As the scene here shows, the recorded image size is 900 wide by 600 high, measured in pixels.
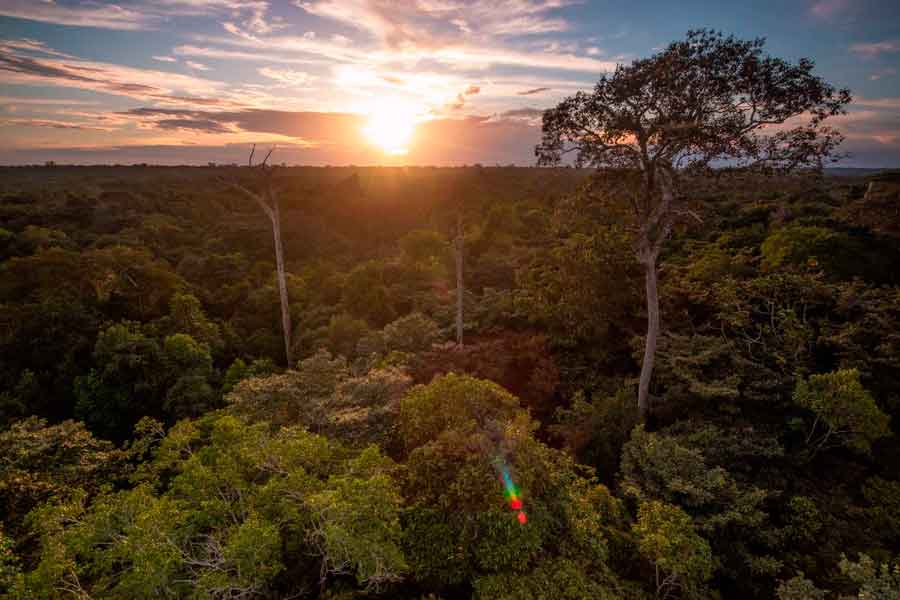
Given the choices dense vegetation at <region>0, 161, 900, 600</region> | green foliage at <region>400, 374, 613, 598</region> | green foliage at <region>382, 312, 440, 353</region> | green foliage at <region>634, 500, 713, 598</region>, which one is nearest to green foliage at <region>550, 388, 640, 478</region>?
dense vegetation at <region>0, 161, 900, 600</region>

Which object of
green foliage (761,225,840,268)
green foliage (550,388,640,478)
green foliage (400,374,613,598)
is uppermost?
green foliage (761,225,840,268)

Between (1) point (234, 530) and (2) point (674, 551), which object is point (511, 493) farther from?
(1) point (234, 530)

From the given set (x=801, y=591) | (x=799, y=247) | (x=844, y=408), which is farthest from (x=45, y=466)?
(x=799, y=247)

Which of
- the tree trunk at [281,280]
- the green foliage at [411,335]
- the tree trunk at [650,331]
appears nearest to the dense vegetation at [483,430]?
the green foliage at [411,335]

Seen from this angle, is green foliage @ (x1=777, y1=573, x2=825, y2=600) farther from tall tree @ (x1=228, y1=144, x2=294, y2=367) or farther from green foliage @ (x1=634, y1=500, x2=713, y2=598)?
tall tree @ (x1=228, y1=144, x2=294, y2=367)

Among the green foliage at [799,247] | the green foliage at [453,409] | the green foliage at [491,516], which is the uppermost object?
the green foliage at [799,247]

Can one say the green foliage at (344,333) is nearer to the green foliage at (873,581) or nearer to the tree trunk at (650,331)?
the tree trunk at (650,331)
